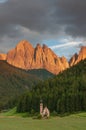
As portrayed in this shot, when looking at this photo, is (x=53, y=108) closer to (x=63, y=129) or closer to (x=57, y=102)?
(x=57, y=102)

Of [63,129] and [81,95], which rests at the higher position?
[81,95]

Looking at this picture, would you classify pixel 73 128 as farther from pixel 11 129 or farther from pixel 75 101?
pixel 75 101

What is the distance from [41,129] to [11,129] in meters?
4.29

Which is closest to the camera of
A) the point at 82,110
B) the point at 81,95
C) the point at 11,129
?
the point at 11,129

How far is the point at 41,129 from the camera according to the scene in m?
51.2

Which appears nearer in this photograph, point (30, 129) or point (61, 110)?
point (30, 129)

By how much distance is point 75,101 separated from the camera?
18825 centimetres

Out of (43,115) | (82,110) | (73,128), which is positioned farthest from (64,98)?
(73,128)

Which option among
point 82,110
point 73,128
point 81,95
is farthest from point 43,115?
point 81,95

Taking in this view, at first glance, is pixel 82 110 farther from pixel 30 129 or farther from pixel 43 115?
pixel 30 129

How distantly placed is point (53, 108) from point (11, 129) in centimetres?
15024

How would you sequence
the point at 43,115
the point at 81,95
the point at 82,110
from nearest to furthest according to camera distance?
the point at 43,115
the point at 82,110
the point at 81,95

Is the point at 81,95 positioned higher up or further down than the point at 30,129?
higher up

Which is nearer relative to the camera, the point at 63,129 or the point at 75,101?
the point at 63,129
